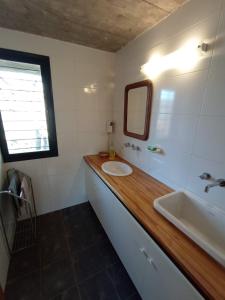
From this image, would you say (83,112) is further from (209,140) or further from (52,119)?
(209,140)

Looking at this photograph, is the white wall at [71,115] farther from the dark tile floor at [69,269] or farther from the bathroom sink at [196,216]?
the bathroom sink at [196,216]

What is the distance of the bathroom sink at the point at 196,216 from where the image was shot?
0.95 m

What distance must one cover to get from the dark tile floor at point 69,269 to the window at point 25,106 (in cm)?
102

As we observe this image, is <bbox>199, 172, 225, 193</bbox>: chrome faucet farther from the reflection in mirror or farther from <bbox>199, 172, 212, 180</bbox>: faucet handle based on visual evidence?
the reflection in mirror

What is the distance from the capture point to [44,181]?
6.48ft

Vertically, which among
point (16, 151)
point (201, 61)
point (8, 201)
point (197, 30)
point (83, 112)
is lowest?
point (8, 201)

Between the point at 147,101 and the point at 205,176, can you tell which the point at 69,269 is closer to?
the point at 205,176

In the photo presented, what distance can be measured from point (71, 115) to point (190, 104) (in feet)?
4.58

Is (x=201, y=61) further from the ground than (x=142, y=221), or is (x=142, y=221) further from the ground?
(x=201, y=61)

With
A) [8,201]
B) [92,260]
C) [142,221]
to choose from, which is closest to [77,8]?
[142,221]

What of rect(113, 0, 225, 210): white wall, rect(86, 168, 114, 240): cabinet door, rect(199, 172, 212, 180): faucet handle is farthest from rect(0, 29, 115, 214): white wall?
rect(199, 172, 212, 180): faucet handle

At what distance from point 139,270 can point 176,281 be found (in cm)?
43

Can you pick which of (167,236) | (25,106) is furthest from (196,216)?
(25,106)

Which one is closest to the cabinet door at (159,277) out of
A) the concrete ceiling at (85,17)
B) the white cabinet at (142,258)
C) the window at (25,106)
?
the white cabinet at (142,258)
